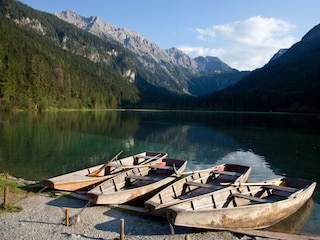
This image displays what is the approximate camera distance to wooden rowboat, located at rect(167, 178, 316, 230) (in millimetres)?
12383

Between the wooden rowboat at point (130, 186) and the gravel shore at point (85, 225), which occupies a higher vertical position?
the wooden rowboat at point (130, 186)

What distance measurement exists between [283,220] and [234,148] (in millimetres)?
28981

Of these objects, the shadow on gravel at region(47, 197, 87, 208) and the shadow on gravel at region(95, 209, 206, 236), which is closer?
the shadow on gravel at region(95, 209, 206, 236)

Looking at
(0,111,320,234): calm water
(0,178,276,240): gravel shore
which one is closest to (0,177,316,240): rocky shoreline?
(0,178,276,240): gravel shore

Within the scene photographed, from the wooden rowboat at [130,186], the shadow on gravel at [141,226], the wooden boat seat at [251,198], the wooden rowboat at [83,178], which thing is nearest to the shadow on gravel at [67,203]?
the wooden rowboat at [130,186]

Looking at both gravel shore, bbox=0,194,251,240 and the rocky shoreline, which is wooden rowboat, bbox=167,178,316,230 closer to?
the rocky shoreline

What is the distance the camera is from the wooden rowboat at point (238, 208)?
1238cm

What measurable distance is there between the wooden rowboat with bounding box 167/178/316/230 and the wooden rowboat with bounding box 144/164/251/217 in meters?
0.80

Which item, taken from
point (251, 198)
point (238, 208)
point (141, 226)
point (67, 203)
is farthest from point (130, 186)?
point (238, 208)

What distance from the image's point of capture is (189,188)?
17359 millimetres

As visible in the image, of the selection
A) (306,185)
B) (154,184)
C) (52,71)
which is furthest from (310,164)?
(52,71)

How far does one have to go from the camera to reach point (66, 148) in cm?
3884

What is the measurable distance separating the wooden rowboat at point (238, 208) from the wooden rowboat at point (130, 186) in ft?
13.3

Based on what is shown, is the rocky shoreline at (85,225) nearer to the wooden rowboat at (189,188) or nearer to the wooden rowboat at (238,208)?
the wooden rowboat at (238,208)
